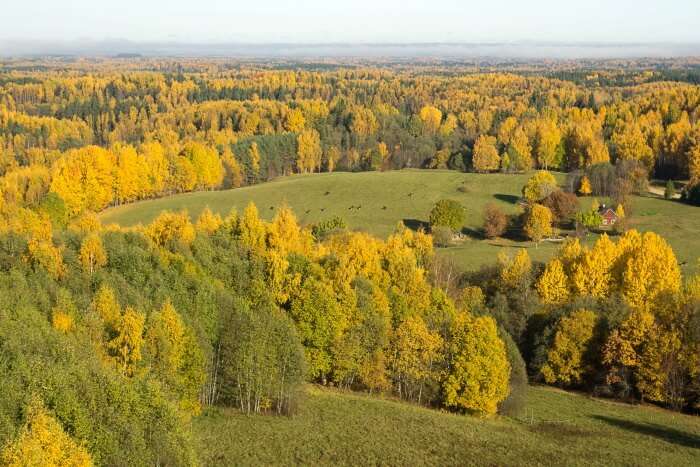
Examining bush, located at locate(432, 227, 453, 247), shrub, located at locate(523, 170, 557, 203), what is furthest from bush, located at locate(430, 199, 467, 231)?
shrub, located at locate(523, 170, 557, 203)

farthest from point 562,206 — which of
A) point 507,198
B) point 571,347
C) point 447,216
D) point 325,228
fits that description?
point 571,347

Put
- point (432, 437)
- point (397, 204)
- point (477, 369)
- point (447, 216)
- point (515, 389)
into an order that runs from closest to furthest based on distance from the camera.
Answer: point (432, 437), point (477, 369), point (515, 389), point (447, 216), point (397, 204)

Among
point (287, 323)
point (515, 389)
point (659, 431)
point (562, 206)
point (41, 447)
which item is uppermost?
point (41, 447)

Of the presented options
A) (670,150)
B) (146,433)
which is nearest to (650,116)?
(670,150)

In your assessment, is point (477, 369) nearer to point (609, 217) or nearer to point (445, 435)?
point (445, 435)

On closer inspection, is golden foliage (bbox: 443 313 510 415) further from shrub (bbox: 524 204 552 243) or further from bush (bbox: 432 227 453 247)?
shrub (bbox: 524 204 552 243)
